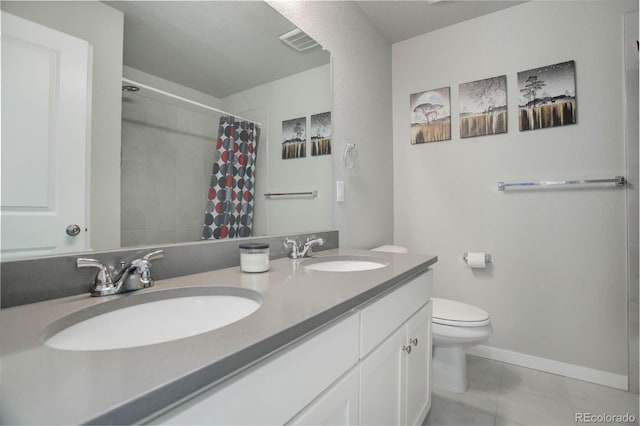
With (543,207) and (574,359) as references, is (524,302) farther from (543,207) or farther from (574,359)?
(543,207)

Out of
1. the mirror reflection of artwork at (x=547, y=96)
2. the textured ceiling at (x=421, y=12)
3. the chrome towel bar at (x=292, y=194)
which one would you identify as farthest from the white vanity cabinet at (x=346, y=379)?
the textured ceiling at (x=421, y=12)

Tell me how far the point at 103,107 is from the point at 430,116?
6.97ft

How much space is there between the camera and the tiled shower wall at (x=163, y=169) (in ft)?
2.83

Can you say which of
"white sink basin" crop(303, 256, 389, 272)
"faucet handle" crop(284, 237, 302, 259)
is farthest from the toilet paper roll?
"faucet handle" crop(284, 237, 302, 259)

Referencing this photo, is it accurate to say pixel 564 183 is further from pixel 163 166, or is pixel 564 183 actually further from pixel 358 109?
pixel 163 166

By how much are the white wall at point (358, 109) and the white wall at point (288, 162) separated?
0.33 feet

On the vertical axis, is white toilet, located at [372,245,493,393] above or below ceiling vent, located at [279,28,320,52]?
below

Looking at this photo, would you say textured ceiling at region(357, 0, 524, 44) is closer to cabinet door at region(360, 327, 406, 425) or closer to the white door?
the white door

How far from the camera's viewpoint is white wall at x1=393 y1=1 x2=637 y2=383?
69.9 inches

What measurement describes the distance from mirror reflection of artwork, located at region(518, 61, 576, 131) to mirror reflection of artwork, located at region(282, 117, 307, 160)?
1450 millimetres

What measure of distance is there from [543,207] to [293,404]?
2.04m

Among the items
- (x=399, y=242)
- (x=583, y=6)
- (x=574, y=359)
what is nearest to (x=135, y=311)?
(x=399, y=242)

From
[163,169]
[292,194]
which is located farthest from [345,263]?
[163,169]

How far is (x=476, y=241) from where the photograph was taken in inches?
85.0
